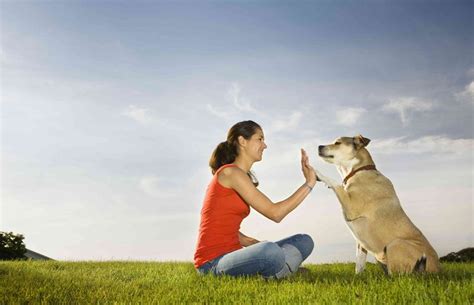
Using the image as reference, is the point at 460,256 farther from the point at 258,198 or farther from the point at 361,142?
the point at 258,198

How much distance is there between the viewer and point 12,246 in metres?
15.3

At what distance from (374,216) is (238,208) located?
220cm

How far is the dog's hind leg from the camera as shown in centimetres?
637

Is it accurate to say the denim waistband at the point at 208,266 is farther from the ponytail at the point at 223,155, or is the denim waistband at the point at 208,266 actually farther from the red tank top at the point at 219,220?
the ponytail at the point at 223,155

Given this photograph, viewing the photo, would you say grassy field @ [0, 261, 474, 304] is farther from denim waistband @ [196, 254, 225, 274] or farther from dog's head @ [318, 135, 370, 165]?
dog's head @ [318, 135, 370, 165]

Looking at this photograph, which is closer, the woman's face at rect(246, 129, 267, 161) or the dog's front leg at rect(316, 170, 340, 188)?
the woman's face at rect(246, 129, 267, 161)

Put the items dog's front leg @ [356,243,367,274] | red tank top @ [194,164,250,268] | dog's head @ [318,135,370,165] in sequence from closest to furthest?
red tank top @ [194,164,250,268] < dog's front leg @ [356,243,367,274] < dog's head @ [318,135,370,165]

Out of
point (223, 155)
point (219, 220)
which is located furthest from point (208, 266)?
point (223, 155)

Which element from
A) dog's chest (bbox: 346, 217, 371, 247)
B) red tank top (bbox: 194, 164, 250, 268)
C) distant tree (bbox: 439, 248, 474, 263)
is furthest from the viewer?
distant tree (bbox: 439, 248, 474, 263)

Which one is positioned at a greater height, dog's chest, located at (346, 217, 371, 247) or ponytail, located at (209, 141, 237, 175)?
ponytail, located at (209, 141, 237, 175)

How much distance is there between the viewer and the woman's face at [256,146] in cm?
645

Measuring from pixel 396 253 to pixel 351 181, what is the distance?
4.66 feet

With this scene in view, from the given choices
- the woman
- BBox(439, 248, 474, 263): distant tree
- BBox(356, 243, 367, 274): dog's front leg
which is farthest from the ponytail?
BBox(439, 248, 474, 263): distant tree

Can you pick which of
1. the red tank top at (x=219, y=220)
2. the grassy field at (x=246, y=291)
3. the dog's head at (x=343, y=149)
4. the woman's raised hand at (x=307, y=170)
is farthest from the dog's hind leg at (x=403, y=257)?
the red tank top at (x=219, y=220)
